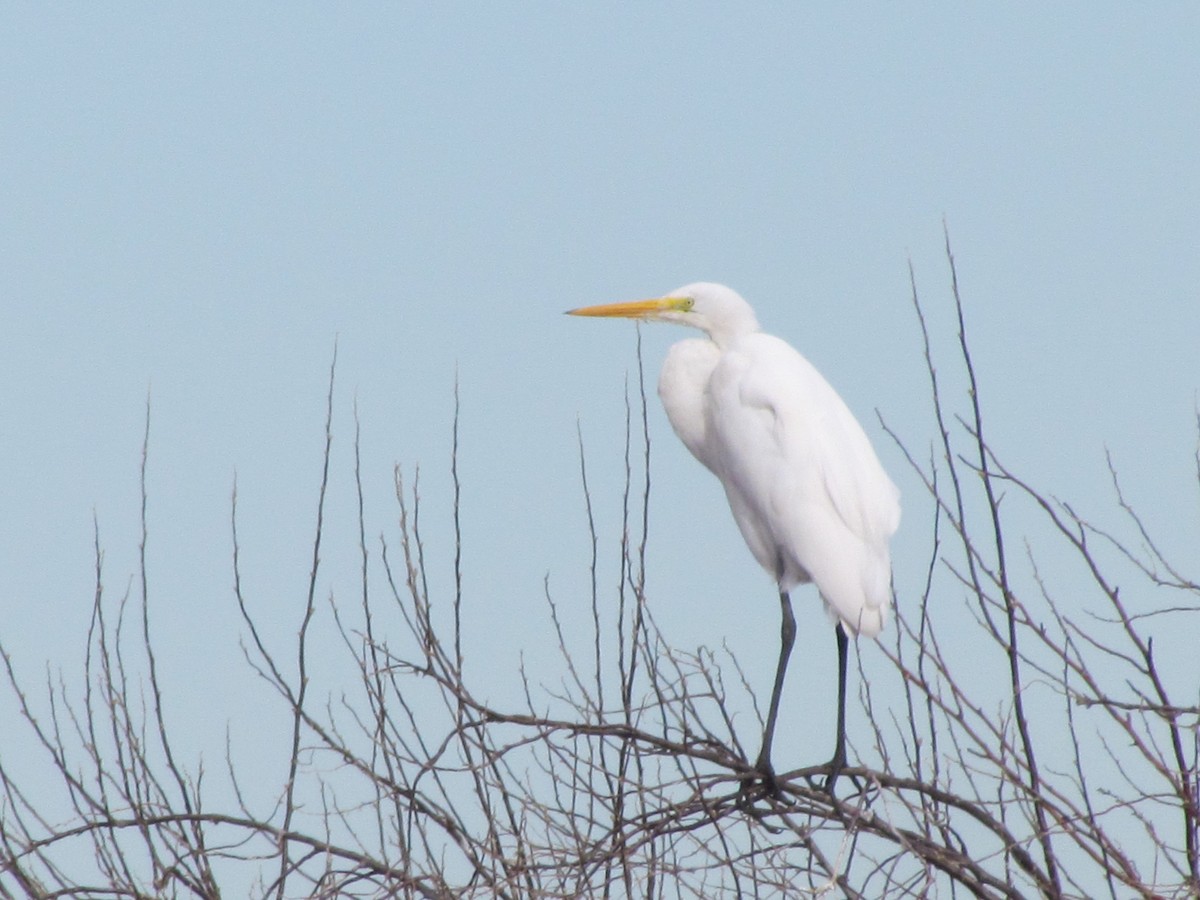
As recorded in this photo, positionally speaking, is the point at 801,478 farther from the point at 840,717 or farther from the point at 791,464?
the point at 840,717

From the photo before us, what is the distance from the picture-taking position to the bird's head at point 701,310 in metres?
4.82

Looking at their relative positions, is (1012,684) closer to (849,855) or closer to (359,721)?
(849,855)

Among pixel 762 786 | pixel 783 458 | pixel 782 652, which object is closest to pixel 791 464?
pixel 783 458

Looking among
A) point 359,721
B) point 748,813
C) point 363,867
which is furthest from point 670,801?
point 359,721

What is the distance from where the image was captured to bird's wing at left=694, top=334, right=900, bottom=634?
4.11 metres

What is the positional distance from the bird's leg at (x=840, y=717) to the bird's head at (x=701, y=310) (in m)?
1.08

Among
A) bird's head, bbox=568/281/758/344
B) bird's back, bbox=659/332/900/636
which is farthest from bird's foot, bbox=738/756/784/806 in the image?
bird's head, bbox=568/281/758/344

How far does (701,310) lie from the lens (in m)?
4.87

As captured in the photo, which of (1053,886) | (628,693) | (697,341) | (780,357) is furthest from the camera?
(697,341)

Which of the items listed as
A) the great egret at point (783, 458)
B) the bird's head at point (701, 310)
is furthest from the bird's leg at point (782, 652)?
the bird's head at point (701, 310)

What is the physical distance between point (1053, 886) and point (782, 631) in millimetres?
1567

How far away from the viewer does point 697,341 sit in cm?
487

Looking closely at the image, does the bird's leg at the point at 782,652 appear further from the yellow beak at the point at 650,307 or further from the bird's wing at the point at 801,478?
the yellow beak at the point at 650,307

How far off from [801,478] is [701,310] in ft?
2.73
